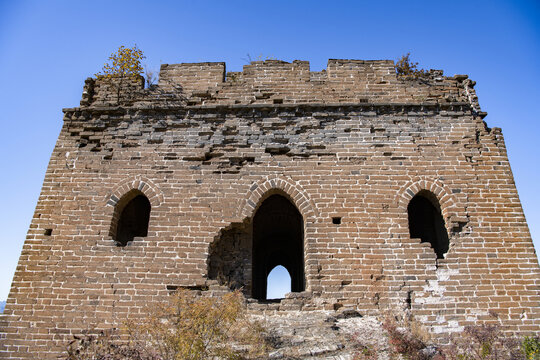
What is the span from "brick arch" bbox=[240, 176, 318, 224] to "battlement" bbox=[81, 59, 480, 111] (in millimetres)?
1832

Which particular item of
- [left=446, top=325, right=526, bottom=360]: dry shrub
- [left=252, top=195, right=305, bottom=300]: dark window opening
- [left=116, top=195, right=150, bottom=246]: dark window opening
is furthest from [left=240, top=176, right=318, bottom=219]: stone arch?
[left=446, top=325, right=526, bottom=360]: dry shrub

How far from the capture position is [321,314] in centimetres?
678

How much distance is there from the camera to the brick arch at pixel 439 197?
7.46 m

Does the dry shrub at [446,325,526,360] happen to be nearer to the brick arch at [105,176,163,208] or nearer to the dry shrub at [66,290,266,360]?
the dry shrub at [66,290,266,360]

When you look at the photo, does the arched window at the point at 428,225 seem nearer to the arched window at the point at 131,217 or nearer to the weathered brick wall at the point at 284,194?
the weathered brick wall at the point at 284,194

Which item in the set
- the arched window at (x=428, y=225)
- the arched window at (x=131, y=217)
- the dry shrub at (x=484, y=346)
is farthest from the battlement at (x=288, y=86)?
the dry shrub at (x=484, y=346)

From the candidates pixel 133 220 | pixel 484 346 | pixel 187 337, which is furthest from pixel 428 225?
pixel 133 220

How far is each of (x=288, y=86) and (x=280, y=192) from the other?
A: 2.45 metres

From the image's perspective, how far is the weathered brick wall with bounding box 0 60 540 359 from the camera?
22.6ft

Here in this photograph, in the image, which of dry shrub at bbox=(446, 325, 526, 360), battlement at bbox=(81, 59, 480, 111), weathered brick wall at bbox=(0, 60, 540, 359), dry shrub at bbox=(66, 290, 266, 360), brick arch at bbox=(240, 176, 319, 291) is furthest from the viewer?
battlement at bbox=(81, 59, 480, 111)

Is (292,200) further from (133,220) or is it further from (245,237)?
(133,220)

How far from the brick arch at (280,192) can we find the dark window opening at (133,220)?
256 centimetres

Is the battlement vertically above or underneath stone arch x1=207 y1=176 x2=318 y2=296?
above

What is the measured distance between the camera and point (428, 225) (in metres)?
8.78
